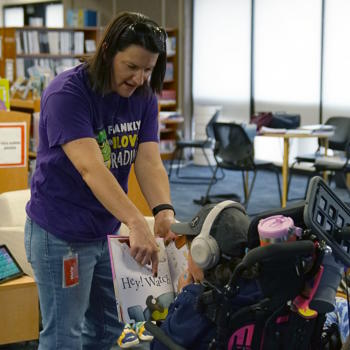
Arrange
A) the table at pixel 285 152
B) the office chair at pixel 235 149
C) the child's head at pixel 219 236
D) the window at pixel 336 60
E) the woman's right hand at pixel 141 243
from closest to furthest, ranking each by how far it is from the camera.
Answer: the child's head at pixel 219 236
the woman's right hand at pixel 141 243
the table at pixel 285 152
the office chair at pixel 235 149
the window at pixel 336 60

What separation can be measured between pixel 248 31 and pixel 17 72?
3230mm

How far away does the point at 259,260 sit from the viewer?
1317 mm

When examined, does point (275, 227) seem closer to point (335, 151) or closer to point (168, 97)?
point (335, 151)

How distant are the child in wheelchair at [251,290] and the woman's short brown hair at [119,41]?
52cm

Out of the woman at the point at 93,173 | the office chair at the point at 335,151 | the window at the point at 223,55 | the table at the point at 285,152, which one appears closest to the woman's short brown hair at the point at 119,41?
the woman at the point at 93,173

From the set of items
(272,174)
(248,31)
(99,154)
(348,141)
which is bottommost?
(272,174)

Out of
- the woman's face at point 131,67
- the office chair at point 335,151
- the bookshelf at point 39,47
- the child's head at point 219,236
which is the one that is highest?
the bookshelf at point 39,47

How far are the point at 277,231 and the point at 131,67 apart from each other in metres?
0.71

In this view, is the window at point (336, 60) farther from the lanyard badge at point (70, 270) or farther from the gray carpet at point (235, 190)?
the lanyard badge at point (70, 270)

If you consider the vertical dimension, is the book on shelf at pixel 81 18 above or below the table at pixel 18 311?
above

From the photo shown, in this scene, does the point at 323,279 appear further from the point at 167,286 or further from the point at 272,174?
the point at 272,174

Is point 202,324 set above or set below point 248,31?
below

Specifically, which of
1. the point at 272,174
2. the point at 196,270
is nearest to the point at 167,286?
the point at 196,270

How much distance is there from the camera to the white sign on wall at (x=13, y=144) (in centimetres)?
391
